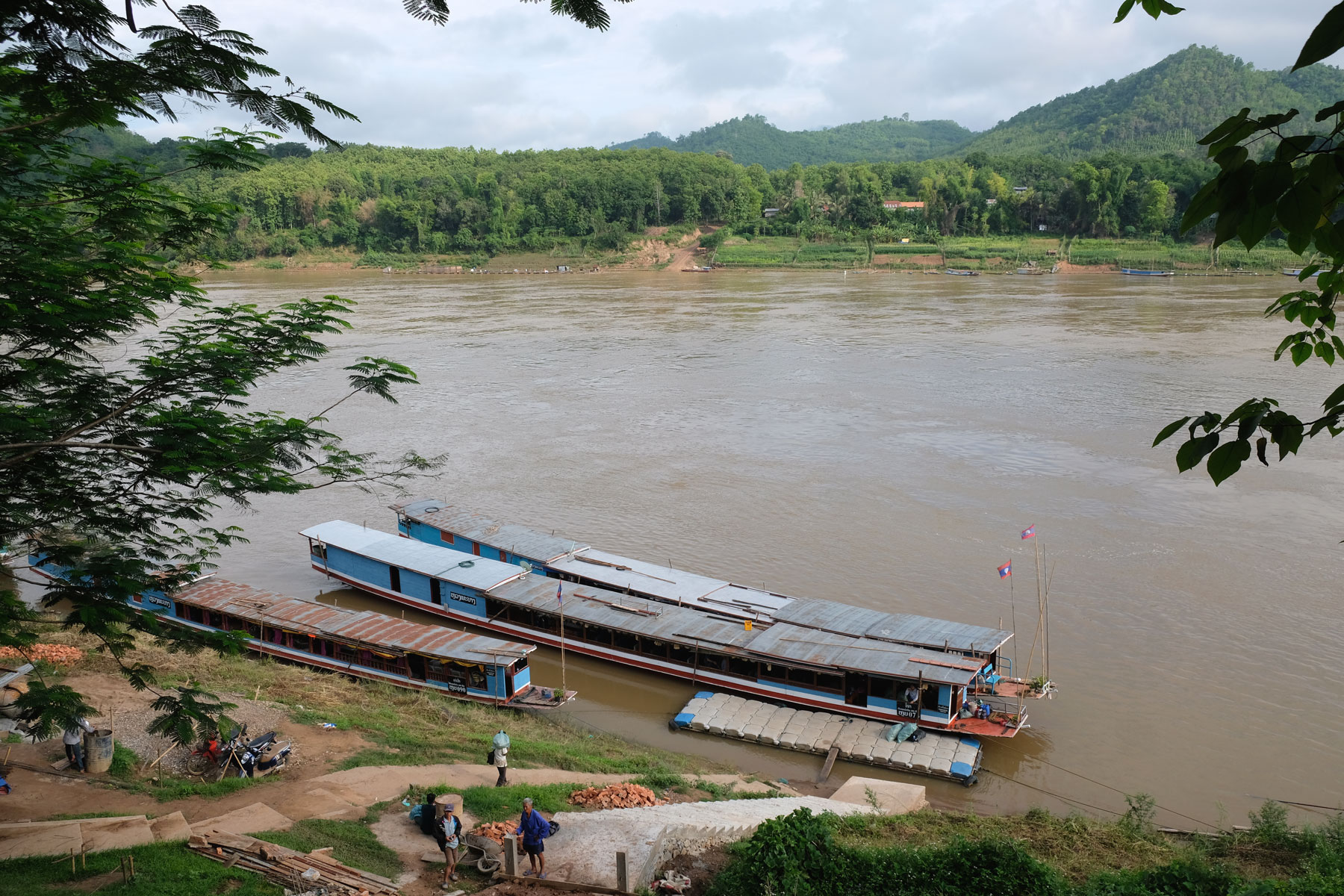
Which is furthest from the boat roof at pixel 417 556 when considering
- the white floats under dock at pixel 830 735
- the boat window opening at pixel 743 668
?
the white floats under dock at pixel 830 735

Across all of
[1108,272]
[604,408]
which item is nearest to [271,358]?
[604,408]

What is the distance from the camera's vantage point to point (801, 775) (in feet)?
43.4

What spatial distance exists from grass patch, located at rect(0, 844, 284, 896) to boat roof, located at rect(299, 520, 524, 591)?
9.54 meters

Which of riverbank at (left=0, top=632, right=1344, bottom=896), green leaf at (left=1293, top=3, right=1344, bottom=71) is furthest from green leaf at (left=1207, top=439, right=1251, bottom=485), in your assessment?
riverbank at (left=0, top=632, right=1344, bottom=896)

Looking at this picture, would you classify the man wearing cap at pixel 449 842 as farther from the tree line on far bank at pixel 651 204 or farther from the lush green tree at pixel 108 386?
the tree line on far bank at pixel 651 204

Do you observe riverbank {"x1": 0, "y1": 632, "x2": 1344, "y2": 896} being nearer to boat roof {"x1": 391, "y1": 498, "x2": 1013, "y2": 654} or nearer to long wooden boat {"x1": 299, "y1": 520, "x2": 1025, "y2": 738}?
long wooden boat {"x1": 299, "y1": 520, "x2": 1025, "y2": 738}

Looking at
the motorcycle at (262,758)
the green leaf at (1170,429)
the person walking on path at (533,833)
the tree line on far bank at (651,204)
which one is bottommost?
the motorcycle at (262,758)

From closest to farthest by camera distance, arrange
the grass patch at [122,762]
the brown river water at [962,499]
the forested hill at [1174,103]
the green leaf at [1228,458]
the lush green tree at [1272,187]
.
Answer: the lush green tree at [1272,187] → the green leaf at [1228,458] → the grass patch at [122,762] → the brown river water at [962,499] → the forested hill at [1174,103]

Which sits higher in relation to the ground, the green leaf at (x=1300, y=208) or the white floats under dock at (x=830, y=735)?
the green leaf at (x=1300, y=208)

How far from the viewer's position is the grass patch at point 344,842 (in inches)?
337

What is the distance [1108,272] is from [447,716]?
68.2m

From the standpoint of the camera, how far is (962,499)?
22.2 m

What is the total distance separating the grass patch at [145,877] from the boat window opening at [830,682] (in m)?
9.10

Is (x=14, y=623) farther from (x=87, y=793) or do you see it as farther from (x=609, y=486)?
(x=609, y=486)
